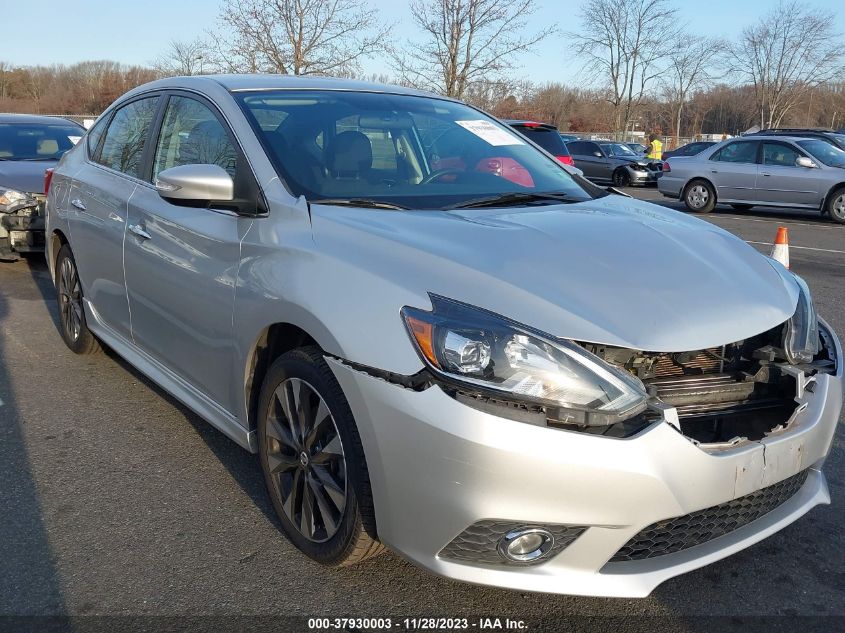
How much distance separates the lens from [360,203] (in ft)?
9.83

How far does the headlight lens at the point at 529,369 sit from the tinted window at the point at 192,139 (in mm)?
1347

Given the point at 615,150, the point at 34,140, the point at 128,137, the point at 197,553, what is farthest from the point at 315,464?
the point at 615,150

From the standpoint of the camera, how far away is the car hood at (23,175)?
25.9 ft

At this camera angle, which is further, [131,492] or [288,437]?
[131,492]

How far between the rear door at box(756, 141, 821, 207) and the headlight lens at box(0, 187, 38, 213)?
12.3 metres

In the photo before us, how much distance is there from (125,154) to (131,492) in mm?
1859

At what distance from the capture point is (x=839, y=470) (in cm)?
359

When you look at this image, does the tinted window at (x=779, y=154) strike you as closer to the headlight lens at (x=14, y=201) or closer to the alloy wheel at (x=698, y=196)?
the alloy wheel at (x=698, y=196)

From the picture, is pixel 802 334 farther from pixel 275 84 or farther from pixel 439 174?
pixel 275 84

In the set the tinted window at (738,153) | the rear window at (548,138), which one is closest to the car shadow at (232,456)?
the rear window at (548,138)

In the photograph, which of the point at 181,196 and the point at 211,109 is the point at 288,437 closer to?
the point at 181,196

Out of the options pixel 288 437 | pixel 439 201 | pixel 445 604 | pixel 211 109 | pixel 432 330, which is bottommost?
pixel 445 604

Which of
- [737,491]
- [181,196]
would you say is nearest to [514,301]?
[737,491]

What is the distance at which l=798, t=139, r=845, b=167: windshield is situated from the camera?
46.7ft
